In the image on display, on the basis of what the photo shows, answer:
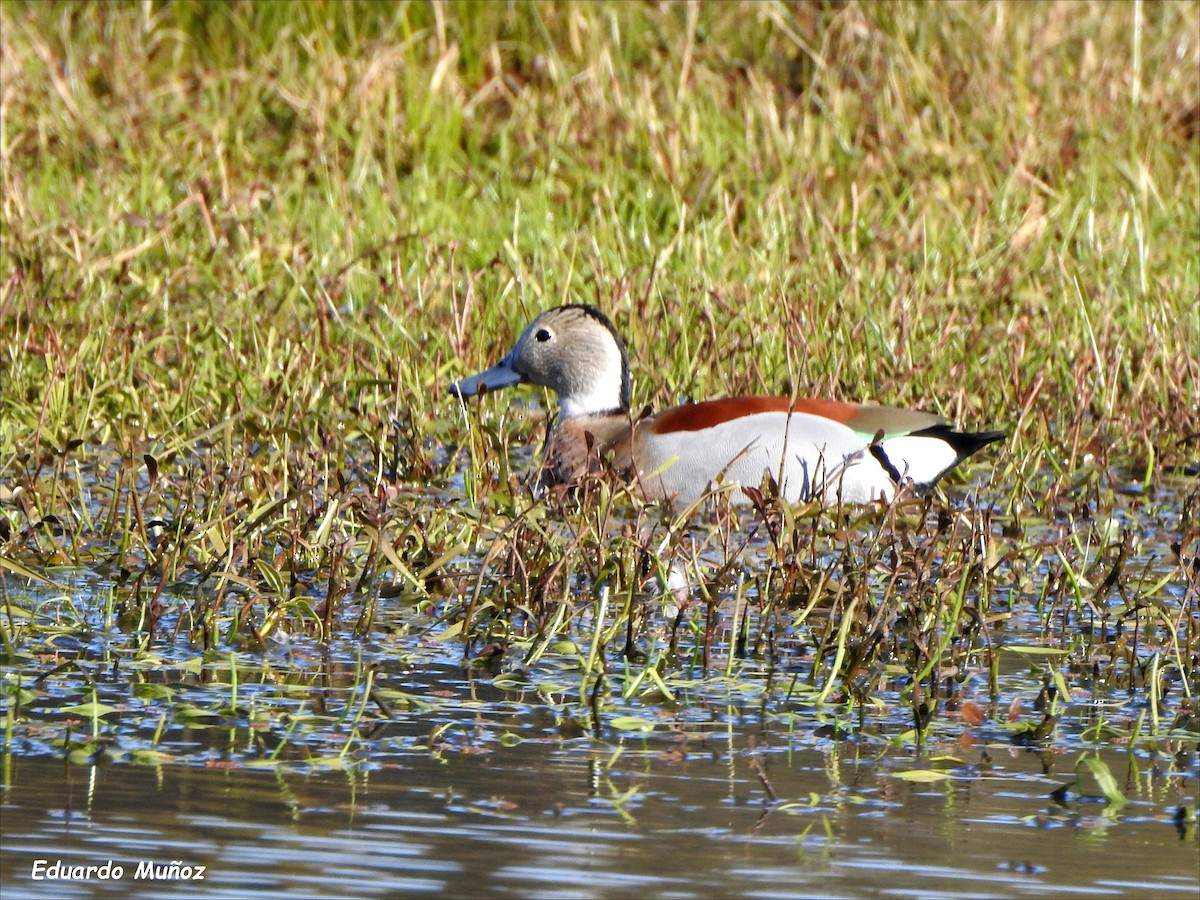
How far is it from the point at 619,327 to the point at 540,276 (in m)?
0.80

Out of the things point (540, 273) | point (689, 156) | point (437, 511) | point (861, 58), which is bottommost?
point (437, 511)

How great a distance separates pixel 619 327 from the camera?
826 cm

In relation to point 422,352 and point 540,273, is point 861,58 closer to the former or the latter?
point 540,273

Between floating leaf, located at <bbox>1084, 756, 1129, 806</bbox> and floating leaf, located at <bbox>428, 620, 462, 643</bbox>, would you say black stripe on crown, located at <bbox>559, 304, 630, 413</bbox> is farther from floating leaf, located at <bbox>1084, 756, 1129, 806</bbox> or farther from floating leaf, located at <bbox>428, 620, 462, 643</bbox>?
floating leaf, located at <bbox>1084, 756, 1129, 806</bbox>

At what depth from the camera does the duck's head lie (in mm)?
7500

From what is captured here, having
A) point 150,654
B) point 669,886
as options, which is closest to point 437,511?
point 150,654

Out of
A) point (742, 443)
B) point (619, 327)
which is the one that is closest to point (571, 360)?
point (619, 327)

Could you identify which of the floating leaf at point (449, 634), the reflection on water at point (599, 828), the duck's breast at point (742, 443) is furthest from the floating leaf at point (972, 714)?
the duck's breast at point (742, 443)

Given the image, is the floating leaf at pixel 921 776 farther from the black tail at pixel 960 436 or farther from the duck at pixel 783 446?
the black tail at pixel 960 436

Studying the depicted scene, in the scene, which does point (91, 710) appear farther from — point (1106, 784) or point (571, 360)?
point (571, 360)

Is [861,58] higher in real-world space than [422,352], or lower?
higher

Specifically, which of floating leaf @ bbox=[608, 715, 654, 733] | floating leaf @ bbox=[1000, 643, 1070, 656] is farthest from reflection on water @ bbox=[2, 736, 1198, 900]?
floating leaf @ bbox=[1000, 643, 1070, 656]

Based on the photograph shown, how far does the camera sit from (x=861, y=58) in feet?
38.7

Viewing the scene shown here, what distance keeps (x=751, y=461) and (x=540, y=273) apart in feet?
7.67
